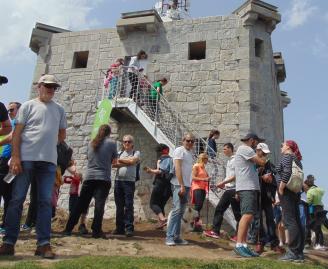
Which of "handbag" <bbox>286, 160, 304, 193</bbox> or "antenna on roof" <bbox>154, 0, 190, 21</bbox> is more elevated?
"antenna on roof" <bbox>154, 0, 190, 21</bbox>

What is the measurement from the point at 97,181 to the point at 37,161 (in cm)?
185

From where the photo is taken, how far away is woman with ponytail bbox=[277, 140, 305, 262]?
528 centimetres

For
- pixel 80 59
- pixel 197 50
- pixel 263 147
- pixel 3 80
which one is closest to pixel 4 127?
pixel 3 80

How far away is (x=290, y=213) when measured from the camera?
211 inches

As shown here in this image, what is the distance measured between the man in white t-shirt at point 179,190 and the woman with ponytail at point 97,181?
3.35 feet

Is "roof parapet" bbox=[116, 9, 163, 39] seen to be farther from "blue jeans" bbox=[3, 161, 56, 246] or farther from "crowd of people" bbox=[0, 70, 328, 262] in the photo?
"blue jeans" bbox=[3, 161, 56, 246]

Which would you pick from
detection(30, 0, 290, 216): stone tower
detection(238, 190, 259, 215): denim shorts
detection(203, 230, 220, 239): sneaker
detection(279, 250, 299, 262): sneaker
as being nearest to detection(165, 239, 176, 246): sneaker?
detection(238, 190, 259, 215): denim shorts

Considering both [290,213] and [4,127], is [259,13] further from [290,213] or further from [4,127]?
[4,127]

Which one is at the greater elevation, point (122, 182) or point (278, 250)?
point (122, 182)

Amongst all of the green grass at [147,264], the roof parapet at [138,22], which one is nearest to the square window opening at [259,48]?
the roof parapet at [138,22]

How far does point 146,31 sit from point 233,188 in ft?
22.6

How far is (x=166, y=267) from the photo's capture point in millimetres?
4062

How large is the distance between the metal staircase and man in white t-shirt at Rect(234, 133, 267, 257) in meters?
3.76

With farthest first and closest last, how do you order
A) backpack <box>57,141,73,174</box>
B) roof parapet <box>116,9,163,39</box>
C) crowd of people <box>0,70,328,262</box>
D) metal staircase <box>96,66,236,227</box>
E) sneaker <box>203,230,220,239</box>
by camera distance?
1. roof parapet <box>116,9,163,39</box>
2. metal staircase <box>96,66,236,227</box>
3. sneaker <box>203,230,220,239</box>
4. backpack <box>57,141,73,174</box>
5. crowd of people <box>0,70,328,262</box>
